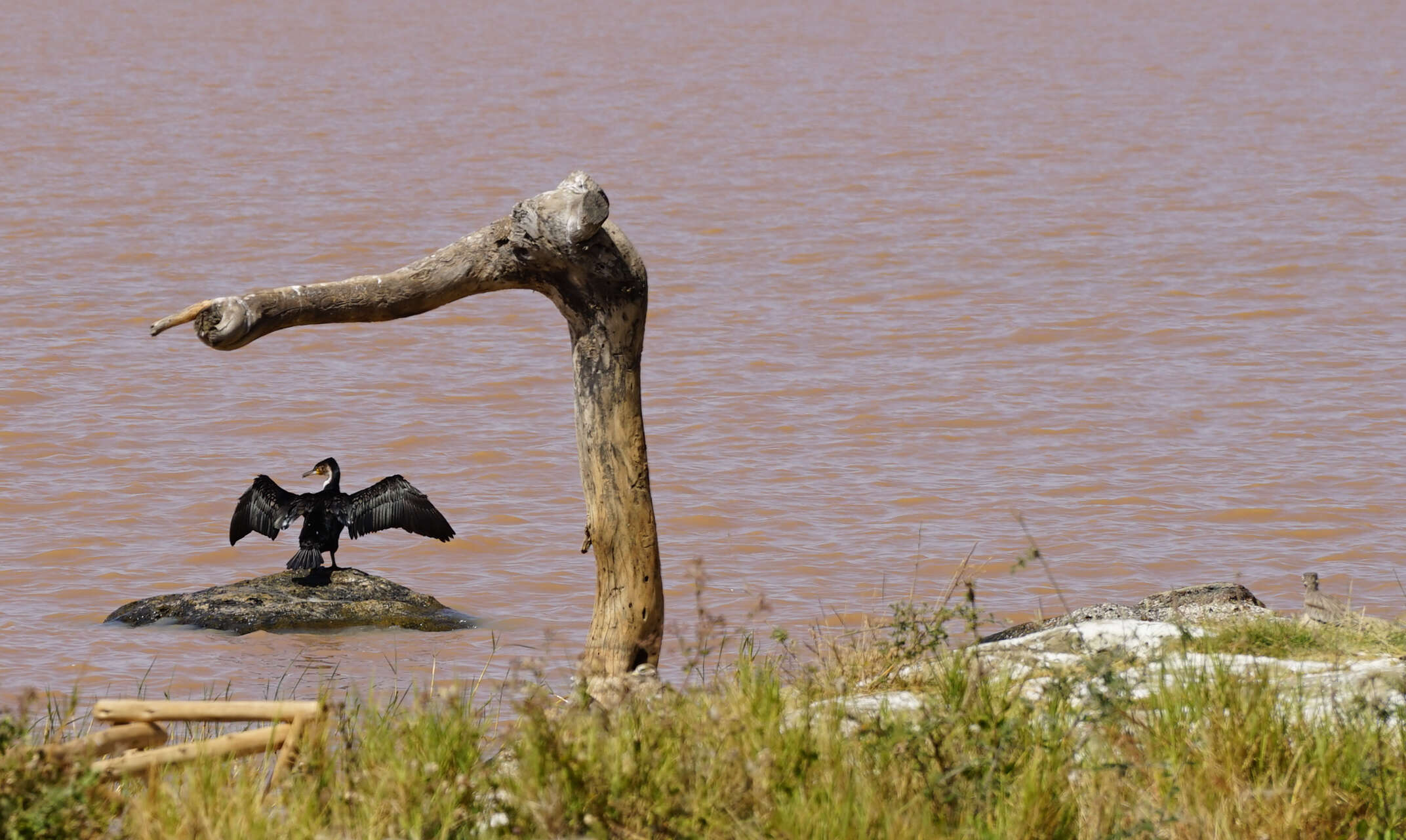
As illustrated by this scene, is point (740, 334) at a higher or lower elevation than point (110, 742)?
higher

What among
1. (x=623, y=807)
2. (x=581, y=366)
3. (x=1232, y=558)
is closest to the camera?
(x=623, y=807)

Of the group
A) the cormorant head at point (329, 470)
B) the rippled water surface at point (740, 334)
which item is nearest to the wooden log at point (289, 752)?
the rippled water surface at point (740, 334)

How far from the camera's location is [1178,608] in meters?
8.56

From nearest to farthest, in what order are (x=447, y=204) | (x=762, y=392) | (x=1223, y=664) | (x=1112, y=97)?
(x=1223, y=664) → (x=762, y=392) → (x=447, y=204) → (x=1112, y=97)

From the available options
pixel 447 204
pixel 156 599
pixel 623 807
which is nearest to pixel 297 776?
pixel 623 807

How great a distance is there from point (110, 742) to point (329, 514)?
6150 mm

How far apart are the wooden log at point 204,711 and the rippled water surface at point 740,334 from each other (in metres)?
1.69

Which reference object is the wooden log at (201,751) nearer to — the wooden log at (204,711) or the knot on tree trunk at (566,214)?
the wooden log at (204,711)

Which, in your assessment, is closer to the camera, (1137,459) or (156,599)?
(156,599)

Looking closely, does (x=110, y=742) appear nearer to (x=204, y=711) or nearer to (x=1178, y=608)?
(x=204, y=711)

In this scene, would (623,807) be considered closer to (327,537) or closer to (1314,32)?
(327,537)

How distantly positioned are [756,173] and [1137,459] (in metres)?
14.2


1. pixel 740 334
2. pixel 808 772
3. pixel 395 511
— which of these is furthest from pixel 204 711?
pixel 740 334

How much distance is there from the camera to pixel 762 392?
16469 mm
